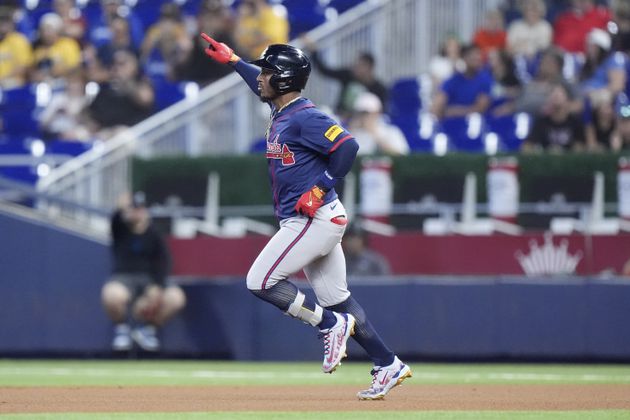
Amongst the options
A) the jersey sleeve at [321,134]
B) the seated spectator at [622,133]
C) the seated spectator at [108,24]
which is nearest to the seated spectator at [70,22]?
the seated spectator at [108,24]

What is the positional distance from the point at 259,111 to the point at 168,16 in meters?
2.64

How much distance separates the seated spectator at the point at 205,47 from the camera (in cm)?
1594

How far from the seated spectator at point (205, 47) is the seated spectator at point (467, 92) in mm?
2798

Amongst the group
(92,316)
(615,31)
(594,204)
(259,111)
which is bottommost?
(92,316)

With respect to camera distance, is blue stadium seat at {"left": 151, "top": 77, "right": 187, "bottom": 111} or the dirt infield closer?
the dirt infield

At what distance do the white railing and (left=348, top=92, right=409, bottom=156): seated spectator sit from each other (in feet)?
4.15

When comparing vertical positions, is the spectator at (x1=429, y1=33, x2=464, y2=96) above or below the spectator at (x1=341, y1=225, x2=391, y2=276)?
above

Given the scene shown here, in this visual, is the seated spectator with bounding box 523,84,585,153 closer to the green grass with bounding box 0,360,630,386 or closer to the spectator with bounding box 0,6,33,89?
the green grass with bounding box 0,360,630,386

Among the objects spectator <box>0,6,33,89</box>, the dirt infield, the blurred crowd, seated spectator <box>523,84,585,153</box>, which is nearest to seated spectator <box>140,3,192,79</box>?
the blurred crowd

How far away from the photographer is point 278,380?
→ 1024cm

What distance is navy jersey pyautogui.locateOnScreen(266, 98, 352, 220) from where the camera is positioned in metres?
7.74

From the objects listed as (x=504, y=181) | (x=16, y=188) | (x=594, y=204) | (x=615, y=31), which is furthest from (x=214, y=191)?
(x=615, y=31)

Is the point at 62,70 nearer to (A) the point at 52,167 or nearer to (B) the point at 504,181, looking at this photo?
(A) the point at 52,167

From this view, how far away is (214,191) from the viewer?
13.8 metres
